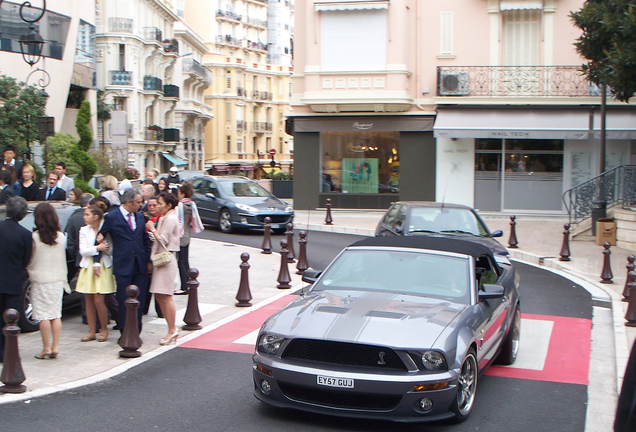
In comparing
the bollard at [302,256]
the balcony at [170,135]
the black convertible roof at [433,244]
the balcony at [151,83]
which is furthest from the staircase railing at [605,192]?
the balcony at [170,135]

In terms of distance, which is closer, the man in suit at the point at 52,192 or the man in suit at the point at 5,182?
the man in suit at the point at 5,182

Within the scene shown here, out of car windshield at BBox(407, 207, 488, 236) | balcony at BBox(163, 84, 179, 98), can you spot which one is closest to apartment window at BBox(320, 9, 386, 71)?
car windshield at BBox(407, 207, 488, 236)

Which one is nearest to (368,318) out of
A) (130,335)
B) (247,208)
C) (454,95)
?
(130,335)

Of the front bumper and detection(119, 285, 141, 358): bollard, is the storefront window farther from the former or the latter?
the front bumper

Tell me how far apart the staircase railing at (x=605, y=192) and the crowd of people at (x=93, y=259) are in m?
14.3

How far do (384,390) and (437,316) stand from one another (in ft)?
3.15

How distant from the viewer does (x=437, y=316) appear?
5855 millimetres

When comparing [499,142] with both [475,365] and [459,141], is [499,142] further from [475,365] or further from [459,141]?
[475,365]

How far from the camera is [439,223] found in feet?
40.3

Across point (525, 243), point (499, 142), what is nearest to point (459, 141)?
point (499, 142)

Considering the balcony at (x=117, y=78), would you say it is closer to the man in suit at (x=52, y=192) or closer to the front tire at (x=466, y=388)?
the man in suit at (x=52, y=192)

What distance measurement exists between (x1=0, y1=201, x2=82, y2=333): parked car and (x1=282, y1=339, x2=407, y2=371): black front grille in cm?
422

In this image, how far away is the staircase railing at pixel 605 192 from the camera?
18828 millimetres

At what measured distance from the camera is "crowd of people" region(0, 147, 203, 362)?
7.17 meters
